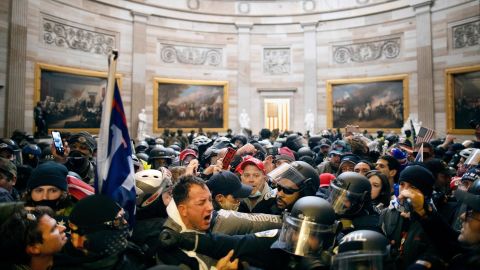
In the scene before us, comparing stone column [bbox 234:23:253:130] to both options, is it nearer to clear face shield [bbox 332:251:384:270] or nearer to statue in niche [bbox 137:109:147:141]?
statue in niche [bbox 137:109:147:141]

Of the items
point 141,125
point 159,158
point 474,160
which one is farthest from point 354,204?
point 141,125

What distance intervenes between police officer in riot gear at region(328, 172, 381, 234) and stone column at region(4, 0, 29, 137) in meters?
15.5

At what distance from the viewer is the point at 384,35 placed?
850 inches

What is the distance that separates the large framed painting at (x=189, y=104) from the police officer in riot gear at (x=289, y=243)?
65.0ft

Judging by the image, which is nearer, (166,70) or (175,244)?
(175,244)

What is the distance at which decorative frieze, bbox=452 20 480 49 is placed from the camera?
17.7 metres

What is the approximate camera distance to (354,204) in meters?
3.64

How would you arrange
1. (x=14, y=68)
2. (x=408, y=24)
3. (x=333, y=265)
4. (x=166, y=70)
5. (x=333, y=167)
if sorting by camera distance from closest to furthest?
(x=333, y=265) < (x=333, y=167) < (x=14, y=68) < (x=408, y=24) < (x=166, y=70)

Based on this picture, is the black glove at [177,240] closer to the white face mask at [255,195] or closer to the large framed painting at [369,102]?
the white face mask at [255,195]

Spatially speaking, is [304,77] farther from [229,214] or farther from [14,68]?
[229,214]

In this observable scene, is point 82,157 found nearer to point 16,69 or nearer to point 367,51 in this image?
point 16,69

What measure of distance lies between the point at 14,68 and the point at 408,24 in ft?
65.6

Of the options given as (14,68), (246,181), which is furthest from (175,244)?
(14,68)

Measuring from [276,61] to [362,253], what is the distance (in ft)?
74.9
